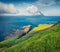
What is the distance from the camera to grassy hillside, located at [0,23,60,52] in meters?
2.84

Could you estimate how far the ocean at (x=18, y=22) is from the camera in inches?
118

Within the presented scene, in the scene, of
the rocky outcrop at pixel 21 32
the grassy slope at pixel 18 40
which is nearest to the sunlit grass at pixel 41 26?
the grassy slope at pixel 18 40

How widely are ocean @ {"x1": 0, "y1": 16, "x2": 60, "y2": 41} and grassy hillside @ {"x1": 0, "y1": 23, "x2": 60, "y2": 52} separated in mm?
124

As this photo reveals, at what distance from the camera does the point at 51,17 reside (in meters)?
3.07

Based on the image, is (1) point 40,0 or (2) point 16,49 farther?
(1) point 40,0

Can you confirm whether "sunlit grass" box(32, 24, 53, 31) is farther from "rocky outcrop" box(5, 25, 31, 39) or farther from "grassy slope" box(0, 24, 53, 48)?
"rocky outcrop" box(5, 25, 31, 39)

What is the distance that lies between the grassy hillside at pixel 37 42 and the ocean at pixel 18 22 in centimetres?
12

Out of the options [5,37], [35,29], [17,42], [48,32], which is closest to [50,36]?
[48,32]

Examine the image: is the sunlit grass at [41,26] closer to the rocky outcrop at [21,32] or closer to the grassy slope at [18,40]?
the grassy slope at [18,40]

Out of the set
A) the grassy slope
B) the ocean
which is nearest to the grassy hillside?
the grassy slope

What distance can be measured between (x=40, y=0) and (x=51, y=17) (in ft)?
1.11

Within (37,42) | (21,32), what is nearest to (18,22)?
(21,32)

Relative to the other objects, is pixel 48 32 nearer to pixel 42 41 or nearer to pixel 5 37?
pixel 42 41

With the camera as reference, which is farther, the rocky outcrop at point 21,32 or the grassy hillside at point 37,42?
the rocky outcrop at point 21,32
